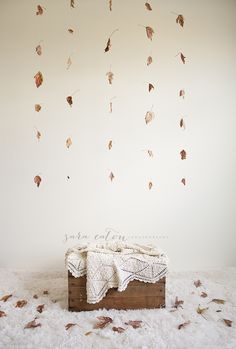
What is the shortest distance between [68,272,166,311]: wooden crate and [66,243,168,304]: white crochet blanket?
4 centimetres

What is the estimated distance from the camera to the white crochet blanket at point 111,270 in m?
1.80

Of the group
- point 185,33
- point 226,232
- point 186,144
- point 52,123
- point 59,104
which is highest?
point 185,33

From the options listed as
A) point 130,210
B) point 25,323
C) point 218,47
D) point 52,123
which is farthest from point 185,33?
point 25,323

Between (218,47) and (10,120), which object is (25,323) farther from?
(218,47)

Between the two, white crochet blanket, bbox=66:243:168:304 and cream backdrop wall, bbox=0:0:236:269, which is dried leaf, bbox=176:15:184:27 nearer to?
cream backdrop wall, bbox=0:0:236:269

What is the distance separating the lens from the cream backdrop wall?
249cm

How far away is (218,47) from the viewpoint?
100 inches

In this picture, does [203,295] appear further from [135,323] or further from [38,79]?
[38,79]

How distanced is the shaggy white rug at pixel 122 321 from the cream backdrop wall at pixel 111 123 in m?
0.43

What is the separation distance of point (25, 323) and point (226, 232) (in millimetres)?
1789

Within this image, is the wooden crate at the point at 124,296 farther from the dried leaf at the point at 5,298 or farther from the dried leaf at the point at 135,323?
the dried leaf at the point at 5,298

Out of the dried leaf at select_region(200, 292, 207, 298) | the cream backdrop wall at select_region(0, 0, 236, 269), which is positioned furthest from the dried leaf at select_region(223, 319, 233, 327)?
the cream backdrop wall at select_region(0, 0, 236, 269)

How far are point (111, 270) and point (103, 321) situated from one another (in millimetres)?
285

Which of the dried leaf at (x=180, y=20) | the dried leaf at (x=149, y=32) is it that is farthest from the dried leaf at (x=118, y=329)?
the dried leaf at (x=180, y=20)
